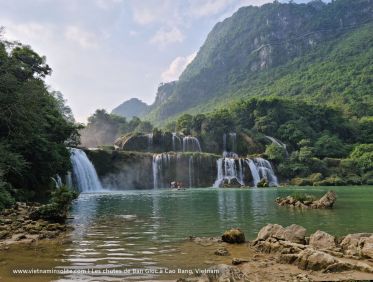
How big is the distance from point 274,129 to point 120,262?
73145 millimetres

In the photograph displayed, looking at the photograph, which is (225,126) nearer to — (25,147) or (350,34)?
(25,147)

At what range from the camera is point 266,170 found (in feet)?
193

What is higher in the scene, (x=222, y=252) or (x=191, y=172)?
(x=191, y=172)

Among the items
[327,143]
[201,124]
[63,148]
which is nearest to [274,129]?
[327,143]

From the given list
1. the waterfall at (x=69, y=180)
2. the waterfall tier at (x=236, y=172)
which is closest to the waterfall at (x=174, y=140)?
the waterfall tier at (x=236, y=172)

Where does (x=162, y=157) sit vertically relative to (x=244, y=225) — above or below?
above

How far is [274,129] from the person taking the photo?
79.2 m

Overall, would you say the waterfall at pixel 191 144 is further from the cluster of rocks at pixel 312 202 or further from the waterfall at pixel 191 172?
the cluster of rocks at pixel 312 202

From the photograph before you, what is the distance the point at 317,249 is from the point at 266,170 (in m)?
50.5

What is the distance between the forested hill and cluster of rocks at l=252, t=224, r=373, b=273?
86001 mm

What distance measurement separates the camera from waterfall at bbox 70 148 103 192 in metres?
44.3

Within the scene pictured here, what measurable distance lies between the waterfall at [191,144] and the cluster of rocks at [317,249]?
2182 inches

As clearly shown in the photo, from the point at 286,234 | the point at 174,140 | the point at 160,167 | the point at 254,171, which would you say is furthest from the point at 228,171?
the point at 286,234

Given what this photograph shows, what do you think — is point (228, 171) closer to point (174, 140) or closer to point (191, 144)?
point (191, 144)
